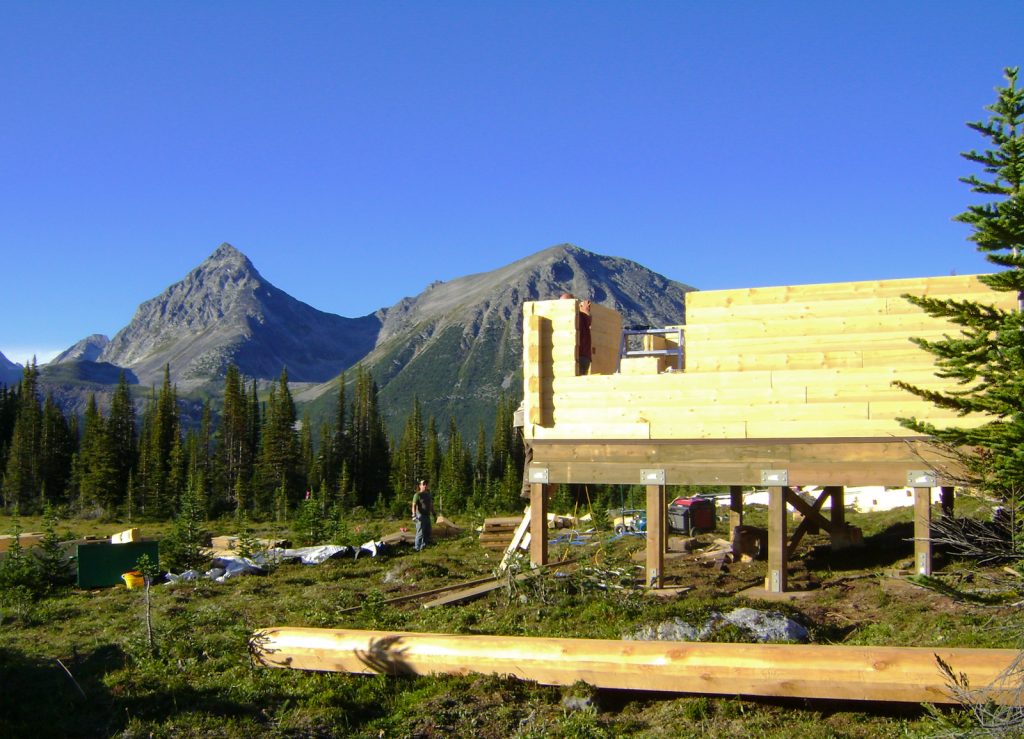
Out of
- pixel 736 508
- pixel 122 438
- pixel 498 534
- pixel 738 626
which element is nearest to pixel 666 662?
pixel 738 626

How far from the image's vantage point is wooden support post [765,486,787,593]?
1570cm

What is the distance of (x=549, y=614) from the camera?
13.8 m

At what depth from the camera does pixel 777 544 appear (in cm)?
1580

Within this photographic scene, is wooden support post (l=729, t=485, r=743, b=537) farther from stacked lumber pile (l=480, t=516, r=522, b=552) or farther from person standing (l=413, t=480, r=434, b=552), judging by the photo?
person standing (l=413, t=480, r=434, b=552)

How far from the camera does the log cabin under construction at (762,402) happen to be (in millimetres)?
15055

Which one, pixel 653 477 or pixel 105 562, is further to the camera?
pixel 105 562

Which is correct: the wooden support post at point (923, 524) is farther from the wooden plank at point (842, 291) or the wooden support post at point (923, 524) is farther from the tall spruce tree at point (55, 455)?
the tall spruce tree at point (55, 455)

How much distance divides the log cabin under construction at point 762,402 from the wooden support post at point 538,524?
0.11 feet

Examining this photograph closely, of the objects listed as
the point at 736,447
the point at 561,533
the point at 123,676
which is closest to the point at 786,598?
the point at 736,447

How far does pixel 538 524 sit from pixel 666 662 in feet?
28.3

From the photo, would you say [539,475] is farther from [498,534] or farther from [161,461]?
[161,461]

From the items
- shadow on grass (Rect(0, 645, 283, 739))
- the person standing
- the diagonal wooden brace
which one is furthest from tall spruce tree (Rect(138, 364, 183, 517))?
shadow on grass (Rect(0, 645, 283, 739))

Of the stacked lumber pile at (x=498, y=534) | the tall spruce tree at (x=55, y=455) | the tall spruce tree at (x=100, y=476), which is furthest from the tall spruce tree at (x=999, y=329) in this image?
the tall spruce tree at (x=55, y=455)

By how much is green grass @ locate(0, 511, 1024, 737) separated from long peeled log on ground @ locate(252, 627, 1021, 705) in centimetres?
19
